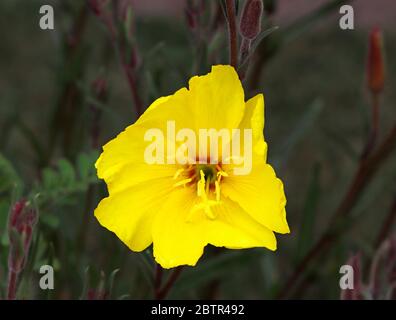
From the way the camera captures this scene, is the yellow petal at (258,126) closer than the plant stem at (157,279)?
Yes

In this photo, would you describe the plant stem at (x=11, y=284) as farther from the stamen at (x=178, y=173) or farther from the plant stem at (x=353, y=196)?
the plant stem at (x=353, y=196)

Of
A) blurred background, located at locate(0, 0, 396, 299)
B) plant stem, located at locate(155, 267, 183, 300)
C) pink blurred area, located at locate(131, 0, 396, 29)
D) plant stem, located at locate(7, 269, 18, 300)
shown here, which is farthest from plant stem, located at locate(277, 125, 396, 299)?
Result: pink blurred area, located at locate(131, 0, 396, 29)

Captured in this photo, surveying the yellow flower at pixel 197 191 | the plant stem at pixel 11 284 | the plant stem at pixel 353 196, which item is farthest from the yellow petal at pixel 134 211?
the plant stem at pixel 353 196

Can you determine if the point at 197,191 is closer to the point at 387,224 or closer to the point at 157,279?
the point at 157,279

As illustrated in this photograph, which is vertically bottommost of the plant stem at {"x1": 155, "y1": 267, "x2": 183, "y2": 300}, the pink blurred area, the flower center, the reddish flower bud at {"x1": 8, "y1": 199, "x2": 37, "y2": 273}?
A: the plant stem at {"x1": 155, "y1": 267, "x2": 183, "y2": 300}

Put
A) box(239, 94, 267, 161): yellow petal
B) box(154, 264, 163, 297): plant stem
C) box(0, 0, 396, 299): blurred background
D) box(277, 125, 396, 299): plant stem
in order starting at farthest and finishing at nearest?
box(277, 125, 396, 299): plant stem, box(0, 0, 396, 299): blurred background, box(154, 264, 163, 297): plant stem, box(239, 94, 267, 161): yellow petal

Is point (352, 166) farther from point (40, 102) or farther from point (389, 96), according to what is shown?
point (40, 102)

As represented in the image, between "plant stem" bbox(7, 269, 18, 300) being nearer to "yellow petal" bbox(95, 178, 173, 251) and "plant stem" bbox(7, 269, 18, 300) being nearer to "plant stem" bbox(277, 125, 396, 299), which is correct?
"yellow petal" bbox(95, 178, 173, 251)
